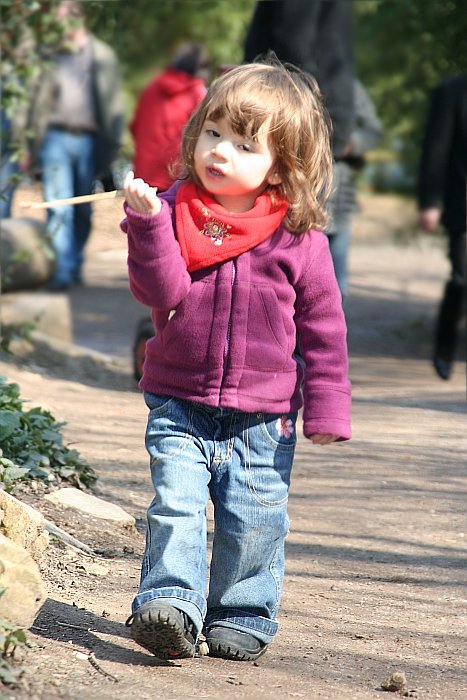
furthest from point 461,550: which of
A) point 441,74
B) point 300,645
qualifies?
point 441,74

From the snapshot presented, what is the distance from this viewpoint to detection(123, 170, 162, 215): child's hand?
2.76m

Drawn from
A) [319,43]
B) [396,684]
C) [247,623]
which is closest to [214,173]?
[247,623]

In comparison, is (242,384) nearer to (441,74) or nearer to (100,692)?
(100,692)

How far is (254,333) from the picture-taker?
117 inches

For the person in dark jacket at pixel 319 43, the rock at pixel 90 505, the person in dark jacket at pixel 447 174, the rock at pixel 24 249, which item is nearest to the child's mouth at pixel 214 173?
the rock at pixel 90 505

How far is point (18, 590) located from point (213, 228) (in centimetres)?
93

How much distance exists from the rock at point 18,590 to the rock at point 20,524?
306mm

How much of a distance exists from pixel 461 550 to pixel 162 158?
3.78m

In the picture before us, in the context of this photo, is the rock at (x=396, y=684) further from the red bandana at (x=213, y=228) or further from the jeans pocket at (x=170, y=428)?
the red bandana at (x=213, y=228)

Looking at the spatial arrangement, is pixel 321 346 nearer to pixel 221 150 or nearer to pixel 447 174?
pixel 221 150

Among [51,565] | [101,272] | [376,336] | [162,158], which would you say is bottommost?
[101,272]

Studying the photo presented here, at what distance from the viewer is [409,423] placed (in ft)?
18.3

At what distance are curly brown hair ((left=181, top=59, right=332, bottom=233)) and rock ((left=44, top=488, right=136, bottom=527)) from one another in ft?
4.50

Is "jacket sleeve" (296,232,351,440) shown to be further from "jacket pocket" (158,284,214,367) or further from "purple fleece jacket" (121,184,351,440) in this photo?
"jacket pocket" (158,284,214,367)
